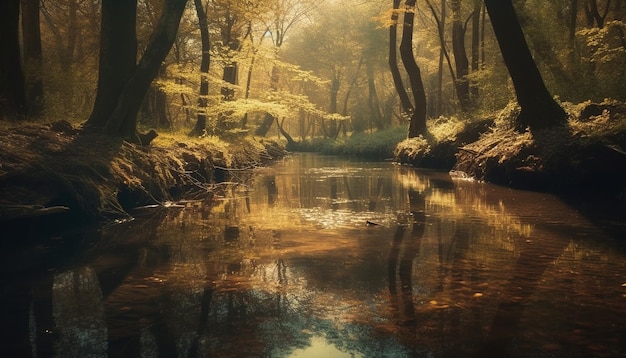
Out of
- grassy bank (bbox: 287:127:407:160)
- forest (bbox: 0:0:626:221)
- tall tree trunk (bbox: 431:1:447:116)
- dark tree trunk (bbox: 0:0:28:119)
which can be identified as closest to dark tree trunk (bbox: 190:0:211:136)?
forest (bbox: 0:0:626:221)

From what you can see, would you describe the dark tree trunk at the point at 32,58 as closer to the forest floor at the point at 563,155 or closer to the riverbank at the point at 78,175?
the riverbank at the point at 78,175

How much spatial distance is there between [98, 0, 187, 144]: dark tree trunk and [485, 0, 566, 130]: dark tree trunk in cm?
930

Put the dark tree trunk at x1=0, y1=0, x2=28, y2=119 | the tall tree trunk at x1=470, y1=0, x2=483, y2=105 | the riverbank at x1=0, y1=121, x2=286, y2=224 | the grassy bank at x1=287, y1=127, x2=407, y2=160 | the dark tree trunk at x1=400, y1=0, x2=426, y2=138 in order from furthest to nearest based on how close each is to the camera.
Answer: the grassy bank at x1=287, y1=127, x2=407, y2=160 → the dark tree trunk at x1=400, y1=0, x2=426, y2=138 → the tall tree trunk at x1=470, y1=0, x2=483, y2=105 → the dark tree trunk at x1=0, y1=0, x2=28, y2=119 → the riverbank at x1=0, y1=121, x2=286, y2=224

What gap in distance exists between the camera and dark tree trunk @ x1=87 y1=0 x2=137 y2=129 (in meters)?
12.3

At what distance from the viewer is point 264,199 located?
488 inches

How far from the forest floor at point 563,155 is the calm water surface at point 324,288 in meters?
2.84

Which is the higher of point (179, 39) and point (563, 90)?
point (179, 39)

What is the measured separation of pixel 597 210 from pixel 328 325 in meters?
7.76

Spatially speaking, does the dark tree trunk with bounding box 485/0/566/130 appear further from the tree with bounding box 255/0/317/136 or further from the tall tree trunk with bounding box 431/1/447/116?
the tree with bounding box 255/0/317/136

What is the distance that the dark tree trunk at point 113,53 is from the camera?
40.3ft

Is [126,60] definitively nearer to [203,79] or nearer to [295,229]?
[295,229]

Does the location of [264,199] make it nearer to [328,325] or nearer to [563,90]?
[328,325]

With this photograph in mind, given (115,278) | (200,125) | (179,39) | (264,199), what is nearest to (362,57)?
(179,39)

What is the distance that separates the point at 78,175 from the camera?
893 cm
